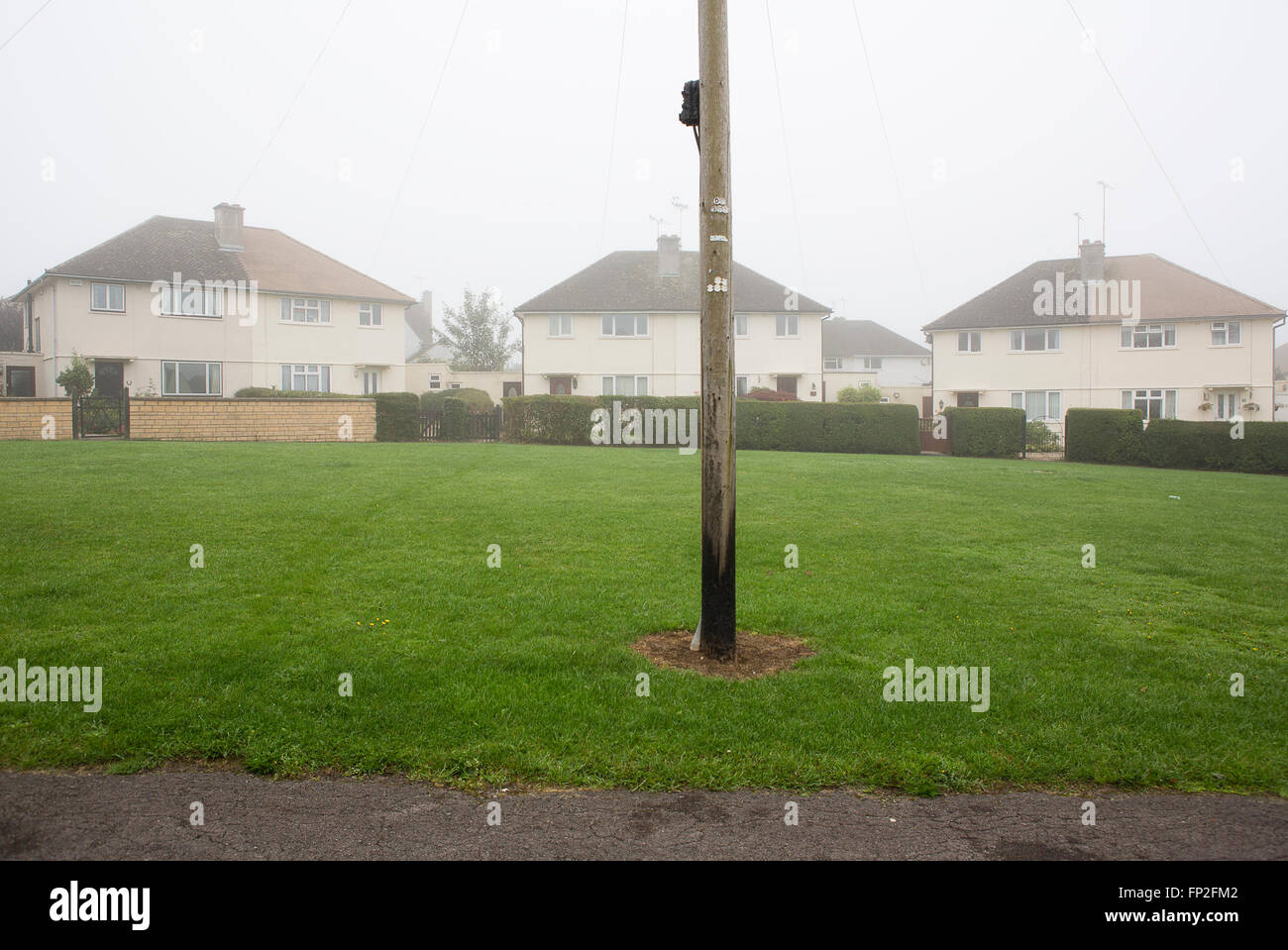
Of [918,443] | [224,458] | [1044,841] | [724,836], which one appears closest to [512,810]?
[724,836]

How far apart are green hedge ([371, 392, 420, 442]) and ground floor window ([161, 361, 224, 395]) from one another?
14.3 meters

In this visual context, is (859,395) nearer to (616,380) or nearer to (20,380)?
(616,380)

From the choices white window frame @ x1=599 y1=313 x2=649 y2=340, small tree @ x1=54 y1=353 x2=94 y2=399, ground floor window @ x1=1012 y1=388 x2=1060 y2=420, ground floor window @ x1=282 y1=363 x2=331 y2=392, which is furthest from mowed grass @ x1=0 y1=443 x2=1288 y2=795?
ground floor window @ x1=1012 y1=388 x2=1060 y2=420

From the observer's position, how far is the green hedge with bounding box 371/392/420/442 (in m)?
30.2

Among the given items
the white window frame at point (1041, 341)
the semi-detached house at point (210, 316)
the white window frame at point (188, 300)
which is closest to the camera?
the semi-detached house at point (210, 316)

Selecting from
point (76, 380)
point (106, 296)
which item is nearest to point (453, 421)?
point (76, 380)

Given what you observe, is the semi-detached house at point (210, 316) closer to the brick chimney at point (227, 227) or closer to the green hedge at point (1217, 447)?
the brick chimney at point (227, 227)

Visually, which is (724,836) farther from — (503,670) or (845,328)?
(845,328)

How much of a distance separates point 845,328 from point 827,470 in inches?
2764

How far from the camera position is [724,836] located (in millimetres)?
3965

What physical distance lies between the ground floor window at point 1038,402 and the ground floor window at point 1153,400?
3.09m

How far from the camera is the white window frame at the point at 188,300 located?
38.9 m

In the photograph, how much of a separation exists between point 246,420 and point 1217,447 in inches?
1171

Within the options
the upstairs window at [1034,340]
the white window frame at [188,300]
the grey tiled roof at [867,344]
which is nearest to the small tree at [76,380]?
the white window frame at [188,300]
